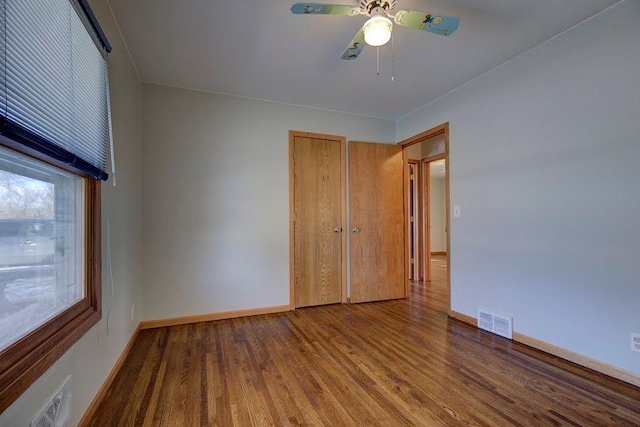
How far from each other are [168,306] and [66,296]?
1.60 m

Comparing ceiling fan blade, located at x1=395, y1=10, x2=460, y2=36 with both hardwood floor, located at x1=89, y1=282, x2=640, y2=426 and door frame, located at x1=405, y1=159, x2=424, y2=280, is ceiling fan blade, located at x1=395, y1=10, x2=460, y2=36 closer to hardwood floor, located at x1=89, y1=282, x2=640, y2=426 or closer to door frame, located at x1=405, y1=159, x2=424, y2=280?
hardwood floor, located at x1=89, y1=282, x2=640, y2=426

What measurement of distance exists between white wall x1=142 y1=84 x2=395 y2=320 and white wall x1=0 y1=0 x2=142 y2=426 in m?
0.18

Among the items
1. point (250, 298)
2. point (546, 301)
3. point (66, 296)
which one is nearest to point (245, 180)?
point (250, 298)

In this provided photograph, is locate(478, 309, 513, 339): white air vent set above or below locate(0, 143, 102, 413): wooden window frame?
below

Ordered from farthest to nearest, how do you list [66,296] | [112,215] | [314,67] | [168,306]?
[168,306]
[314,67]
[112,215]
[66,296]

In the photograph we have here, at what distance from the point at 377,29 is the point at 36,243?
1.98 m

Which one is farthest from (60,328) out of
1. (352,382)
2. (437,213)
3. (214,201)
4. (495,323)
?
(437,213)

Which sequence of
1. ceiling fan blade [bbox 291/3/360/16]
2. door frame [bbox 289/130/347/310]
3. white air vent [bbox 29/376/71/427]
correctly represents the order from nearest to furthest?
white air vent [bbox 29/376/71/427], ceiling fan blade [bbox 291/3/360/16], door frame [bbox 289/130/347/310]

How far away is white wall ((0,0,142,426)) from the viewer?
1.15 m

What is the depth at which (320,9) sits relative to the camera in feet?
5.12

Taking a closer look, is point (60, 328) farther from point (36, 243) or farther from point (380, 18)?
point (380, 18)

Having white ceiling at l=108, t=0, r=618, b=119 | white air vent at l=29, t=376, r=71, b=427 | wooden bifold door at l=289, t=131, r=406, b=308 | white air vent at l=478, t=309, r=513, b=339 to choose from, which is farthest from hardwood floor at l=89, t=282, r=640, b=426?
white ceiling at l=108, t=0, r=618, b=119

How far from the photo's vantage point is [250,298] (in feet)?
10.5

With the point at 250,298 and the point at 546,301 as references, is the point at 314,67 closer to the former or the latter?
the point at 250,298
